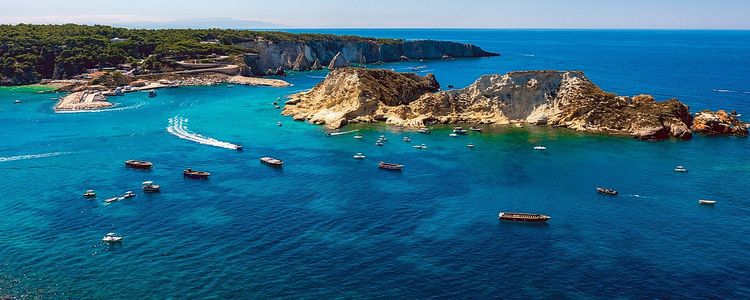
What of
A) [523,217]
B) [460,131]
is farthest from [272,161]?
[523,217]

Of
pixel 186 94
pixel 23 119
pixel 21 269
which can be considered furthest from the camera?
pixel 186 94

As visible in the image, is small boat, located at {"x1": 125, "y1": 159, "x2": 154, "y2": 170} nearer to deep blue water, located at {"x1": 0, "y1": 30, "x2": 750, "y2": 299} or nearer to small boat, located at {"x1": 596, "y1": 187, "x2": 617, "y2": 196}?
deep blue water, located at {"x1": 0, "y1": 30, "x2": 750, "y2": 299}

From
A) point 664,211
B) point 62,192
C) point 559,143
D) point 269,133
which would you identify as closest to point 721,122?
point 559,143

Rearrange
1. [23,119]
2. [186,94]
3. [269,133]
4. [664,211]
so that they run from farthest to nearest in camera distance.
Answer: [186,94], [23,119], [269,133], [664,211]

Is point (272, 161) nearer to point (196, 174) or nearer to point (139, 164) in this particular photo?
point (196, 174)

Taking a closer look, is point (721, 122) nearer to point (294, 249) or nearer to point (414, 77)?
point (414, 77)

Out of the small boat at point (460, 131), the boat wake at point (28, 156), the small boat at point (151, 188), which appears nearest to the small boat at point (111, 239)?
the small boat at point (151, 188)
